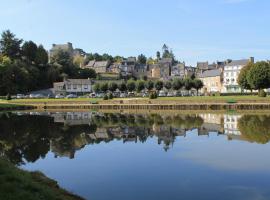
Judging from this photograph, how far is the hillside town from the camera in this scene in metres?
129

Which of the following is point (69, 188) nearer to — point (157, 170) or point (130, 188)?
point (130, 188)

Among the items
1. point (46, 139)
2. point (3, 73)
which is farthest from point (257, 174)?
point (3, 73)

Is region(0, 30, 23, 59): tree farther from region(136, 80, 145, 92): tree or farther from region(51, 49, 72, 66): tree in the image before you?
region(136, 80, 145, 92): tree

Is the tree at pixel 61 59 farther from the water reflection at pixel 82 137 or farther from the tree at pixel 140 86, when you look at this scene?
the water reflection at pixel 82 137

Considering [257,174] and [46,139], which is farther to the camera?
[46,139]

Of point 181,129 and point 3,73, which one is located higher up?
point 3,73

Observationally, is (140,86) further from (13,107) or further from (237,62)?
(13,107)

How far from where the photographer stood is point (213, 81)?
13712cm

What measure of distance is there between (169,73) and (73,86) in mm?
67658

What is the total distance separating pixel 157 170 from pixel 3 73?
9187 centimetres

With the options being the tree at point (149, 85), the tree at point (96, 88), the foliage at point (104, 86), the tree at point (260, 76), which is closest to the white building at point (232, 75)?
the tree at point (149, 85)

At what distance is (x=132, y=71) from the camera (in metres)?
191

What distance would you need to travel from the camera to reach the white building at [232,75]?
128 m

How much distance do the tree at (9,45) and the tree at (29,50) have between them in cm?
220
